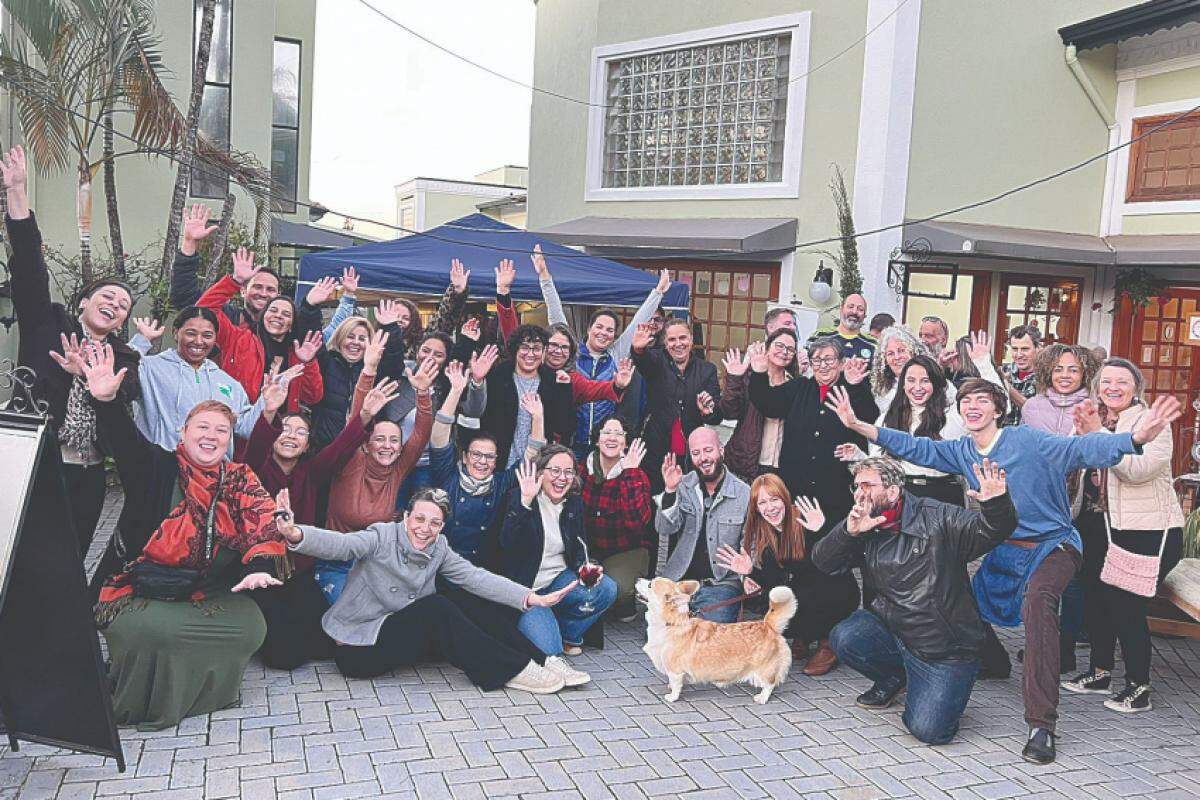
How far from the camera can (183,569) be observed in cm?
459

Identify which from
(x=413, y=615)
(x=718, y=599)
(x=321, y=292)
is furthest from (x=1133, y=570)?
(x=321, y=292)

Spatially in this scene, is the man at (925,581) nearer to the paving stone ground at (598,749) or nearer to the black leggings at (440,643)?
the paving stone ground at (598,749)

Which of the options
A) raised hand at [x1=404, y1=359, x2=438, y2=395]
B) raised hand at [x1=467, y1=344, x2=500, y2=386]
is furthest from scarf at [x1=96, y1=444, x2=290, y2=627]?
raised hand at [x1=467, y1=344, x2=500, y2=386]

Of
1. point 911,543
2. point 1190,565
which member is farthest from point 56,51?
point 1190,565

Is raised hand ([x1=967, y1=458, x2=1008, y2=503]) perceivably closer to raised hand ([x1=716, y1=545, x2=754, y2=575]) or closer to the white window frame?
raised hand ([x1=716, y1=545, x2=754, y2=575])

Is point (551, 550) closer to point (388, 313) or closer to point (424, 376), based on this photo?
point (424, 376)

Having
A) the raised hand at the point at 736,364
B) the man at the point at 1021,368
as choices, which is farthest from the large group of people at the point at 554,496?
the man at the point at 1021,368

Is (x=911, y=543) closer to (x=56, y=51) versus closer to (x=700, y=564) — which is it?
(x=700, y=564)

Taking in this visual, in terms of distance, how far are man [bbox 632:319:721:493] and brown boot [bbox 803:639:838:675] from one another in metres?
1.61

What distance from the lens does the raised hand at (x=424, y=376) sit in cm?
575

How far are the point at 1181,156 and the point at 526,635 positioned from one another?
31.9 feet

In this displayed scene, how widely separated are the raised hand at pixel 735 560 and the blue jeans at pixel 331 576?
1977mm

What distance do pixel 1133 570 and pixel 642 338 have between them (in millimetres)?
3219

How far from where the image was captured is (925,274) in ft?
37.3
